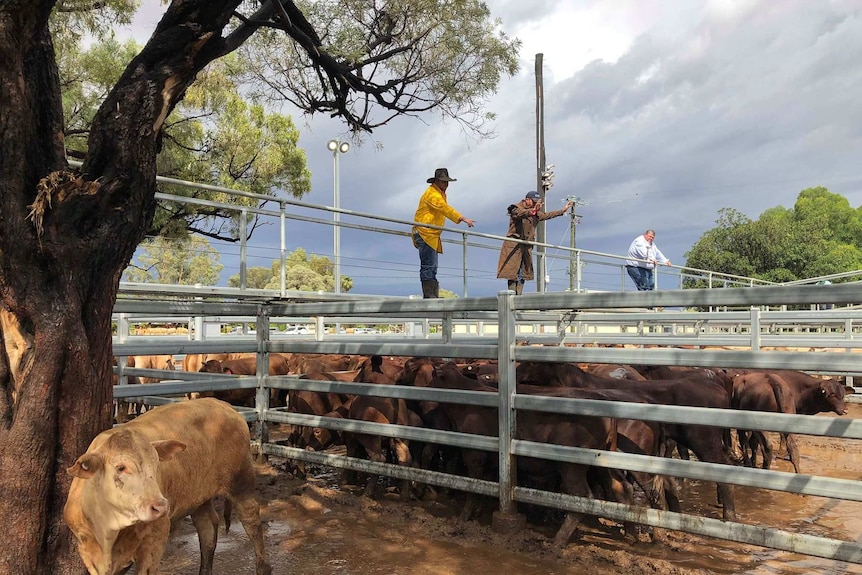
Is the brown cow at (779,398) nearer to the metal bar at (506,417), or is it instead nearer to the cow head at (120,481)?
the metal bar at (506,417)

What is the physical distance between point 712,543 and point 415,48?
20.5 ft

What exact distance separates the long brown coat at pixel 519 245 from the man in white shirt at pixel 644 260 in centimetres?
366

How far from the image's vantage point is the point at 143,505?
2969 mm

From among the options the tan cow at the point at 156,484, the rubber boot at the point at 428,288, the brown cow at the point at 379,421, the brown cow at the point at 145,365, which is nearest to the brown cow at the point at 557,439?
the brown cow at the point at 379,421

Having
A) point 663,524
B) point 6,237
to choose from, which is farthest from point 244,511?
point 663,524

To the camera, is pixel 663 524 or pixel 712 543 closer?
pixel 663 524

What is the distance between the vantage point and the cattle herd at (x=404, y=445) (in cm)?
312

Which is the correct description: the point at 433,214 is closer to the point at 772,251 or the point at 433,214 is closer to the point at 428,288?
the point at 428,288

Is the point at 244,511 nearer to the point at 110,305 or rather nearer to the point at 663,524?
the point at 110,305

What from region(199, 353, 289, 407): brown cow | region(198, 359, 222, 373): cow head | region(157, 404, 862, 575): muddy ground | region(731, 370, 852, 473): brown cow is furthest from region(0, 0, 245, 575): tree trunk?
region(731, 370, 852, 473): brown cow

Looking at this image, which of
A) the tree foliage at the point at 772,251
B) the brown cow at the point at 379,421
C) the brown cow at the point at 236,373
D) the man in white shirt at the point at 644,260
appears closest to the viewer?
the brown cow at the point at 379,421

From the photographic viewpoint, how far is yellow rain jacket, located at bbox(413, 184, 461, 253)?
9727 mm

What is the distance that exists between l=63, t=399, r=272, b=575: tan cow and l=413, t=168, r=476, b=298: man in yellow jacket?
561 centimetres

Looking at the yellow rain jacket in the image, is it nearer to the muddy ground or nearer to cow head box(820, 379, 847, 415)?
the muddy ground
